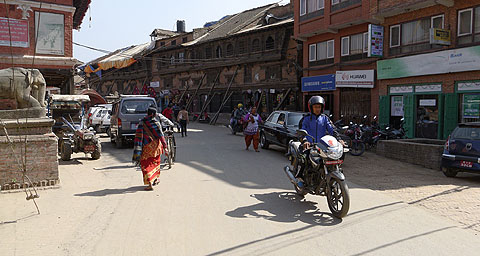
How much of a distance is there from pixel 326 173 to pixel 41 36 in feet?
58.8

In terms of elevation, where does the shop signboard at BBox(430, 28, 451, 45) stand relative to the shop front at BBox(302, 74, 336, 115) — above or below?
above

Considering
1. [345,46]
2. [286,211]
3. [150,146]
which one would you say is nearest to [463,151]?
[286,211]

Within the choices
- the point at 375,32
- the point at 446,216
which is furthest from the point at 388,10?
the point at 446,216

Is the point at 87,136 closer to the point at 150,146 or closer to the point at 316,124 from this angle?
the point at 150,146

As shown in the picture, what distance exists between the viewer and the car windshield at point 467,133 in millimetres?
9281

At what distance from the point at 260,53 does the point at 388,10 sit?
13383mm

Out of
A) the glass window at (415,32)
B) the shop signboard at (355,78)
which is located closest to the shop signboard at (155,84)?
the shop signboard at (355,78)

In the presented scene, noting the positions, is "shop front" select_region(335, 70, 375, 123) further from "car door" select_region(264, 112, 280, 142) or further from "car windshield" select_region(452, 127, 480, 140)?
"car windshield" select_region(452, 127, 480, 140)

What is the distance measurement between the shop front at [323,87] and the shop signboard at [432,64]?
12.5 ft

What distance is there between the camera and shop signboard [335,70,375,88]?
19609 mm

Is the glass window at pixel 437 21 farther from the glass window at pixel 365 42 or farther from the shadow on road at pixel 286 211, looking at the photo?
the shadow on road at pixel 286 211

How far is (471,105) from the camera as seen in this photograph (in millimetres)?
14922

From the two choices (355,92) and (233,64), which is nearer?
(355,92)

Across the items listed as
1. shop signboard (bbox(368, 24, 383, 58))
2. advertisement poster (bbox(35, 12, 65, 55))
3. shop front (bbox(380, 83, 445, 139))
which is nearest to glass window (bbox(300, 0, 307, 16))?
shop signboard (bbox(368, 24, 383, 58))
